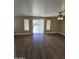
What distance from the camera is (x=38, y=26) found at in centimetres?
1368

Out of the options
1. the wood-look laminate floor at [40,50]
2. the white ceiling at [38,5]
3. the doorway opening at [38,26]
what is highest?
the white ceiling at [38,5]

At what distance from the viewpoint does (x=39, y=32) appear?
13.8 metres

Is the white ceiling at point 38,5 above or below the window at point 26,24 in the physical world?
above

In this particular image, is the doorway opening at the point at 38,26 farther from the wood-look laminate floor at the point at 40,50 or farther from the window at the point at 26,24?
the wood-look laminate floor at the point at 40,50

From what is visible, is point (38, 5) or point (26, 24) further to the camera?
point (26, 24)

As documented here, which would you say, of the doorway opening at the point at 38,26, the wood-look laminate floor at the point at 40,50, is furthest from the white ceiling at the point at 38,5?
the doorway opening at the point at 38,26

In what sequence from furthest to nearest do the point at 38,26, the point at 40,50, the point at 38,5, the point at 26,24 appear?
the point at 38,26, the point at 26,24, the point at 38,5, the point at 40,50

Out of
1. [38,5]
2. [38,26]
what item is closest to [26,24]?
[38,26]

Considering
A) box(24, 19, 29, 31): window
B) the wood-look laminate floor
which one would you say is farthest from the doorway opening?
the wood-look laminate floor

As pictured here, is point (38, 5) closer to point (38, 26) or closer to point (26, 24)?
point (26, 24)

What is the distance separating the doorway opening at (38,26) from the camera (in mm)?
13547

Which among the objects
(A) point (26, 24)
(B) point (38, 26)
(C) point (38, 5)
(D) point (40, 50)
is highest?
(C) point (38, 5)

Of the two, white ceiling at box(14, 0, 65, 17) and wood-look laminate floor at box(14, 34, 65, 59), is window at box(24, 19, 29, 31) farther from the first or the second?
wood-look laminate floor at box(14, 34, 65, 59)
